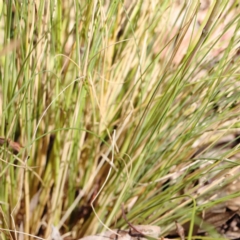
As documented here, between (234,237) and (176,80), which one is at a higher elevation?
(176,80)

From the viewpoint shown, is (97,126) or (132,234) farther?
(97,126)

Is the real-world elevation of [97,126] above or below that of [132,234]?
above

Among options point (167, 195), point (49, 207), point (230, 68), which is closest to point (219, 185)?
point (167, 195)

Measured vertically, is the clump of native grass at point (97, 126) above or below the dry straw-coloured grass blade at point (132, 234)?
above

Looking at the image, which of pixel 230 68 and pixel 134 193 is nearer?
pixel 230 68

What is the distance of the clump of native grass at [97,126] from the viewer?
87 cm

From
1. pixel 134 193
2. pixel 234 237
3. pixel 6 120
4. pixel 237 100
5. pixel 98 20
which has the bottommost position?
pixel 234 237

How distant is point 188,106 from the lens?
0.99 m

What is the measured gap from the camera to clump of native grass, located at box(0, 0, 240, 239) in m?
0.87

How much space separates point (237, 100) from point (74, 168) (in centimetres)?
38

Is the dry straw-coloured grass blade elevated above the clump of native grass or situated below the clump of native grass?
below

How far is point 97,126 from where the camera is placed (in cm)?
104

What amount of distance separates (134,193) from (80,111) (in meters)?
0.23

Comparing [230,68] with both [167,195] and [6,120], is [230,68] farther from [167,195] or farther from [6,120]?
[6,120]
